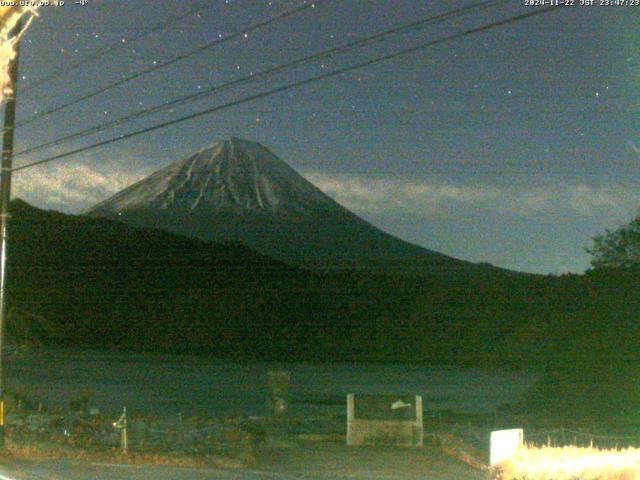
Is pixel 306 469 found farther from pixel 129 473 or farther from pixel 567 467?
pixel 567 467

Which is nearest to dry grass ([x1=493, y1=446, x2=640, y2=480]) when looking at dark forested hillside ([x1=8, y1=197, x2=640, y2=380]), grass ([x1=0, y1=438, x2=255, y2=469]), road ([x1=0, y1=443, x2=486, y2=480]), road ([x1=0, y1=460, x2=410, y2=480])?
road ([x1=0, y1=443, x2=486, y2=480])

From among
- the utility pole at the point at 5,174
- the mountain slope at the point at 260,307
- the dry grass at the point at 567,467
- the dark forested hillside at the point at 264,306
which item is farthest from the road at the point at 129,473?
the mountain slope at the point at 260,307

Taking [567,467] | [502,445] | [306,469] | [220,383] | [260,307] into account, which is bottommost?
[306,469]

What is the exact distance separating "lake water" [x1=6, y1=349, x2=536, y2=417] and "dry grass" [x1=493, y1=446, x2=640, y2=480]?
18843 mm

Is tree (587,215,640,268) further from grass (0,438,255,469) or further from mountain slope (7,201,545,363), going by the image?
grass (0,438,255,469)

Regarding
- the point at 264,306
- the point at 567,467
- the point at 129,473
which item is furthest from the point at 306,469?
the point at 264,306

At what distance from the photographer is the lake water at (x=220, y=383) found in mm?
34625

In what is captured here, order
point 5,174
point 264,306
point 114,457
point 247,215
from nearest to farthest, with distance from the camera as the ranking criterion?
point 114,457 → point 5,174 → point 264,306 → point 247,215

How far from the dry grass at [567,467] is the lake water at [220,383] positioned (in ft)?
61.8

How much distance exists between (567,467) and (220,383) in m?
37.2

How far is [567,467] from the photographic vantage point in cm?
1042

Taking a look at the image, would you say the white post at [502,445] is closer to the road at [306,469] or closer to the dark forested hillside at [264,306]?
the road at [306,469]

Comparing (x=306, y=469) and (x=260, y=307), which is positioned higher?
(x=260, y=307)

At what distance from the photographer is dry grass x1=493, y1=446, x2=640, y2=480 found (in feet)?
32.8
